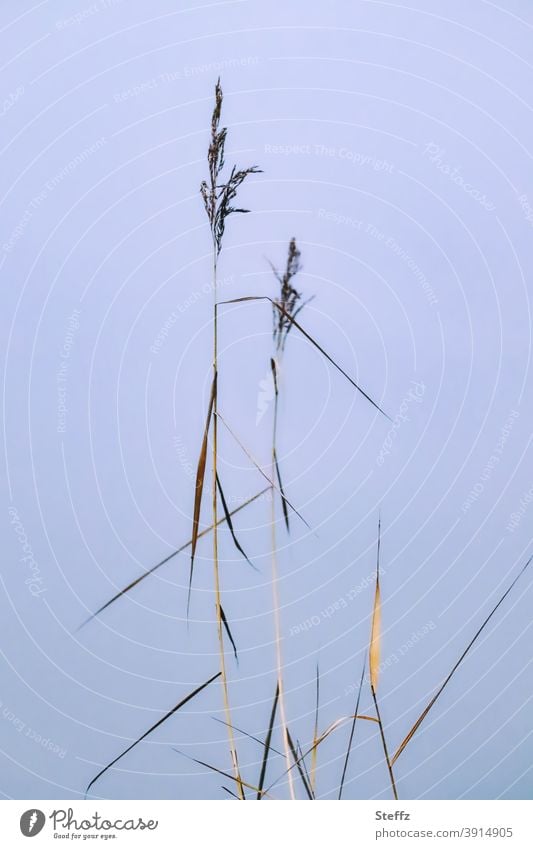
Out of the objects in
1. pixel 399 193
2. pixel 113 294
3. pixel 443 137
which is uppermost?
pixel 443 137

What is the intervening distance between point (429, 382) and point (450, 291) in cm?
20

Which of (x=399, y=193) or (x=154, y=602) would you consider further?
(x=399, y=193)

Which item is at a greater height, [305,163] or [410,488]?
[305,163]

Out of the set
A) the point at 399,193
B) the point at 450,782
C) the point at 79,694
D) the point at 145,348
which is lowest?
the point at 450,782

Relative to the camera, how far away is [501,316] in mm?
1710

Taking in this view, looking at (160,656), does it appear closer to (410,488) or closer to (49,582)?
(49,582)

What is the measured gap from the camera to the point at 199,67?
5.68 feet

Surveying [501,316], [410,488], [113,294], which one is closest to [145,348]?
[113,294]

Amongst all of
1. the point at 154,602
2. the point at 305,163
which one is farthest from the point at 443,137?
the point at 154,602

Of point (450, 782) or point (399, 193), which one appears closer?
point (450, 782)

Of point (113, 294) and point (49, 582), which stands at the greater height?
point (113, 294)

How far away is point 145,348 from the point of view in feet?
5.60

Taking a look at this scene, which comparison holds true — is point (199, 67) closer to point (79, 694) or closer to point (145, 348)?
point (145, 348)

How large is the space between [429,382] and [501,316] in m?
0.21
